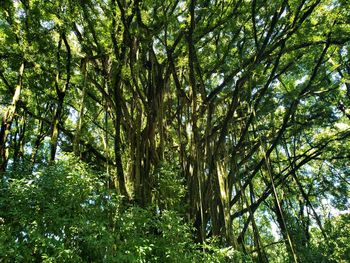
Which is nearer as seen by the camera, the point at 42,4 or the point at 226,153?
the point at 42,4

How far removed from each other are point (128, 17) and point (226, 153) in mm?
2027

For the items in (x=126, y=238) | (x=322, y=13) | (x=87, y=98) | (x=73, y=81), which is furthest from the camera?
(x=87, y=98)

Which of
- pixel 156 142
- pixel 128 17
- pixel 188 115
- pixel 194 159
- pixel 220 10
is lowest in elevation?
pixel 194 159

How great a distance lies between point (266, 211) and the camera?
980cm

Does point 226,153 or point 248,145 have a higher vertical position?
point 248,145

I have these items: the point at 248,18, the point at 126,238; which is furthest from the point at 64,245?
the point at 248,18

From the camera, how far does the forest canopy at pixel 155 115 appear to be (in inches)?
105

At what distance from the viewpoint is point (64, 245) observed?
249 centimetres

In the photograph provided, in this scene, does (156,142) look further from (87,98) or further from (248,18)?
(248,18)

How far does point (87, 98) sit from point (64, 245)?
345 centimetres

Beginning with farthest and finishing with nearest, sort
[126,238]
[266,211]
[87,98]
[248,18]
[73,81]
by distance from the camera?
[266,211], [87,98], [73,81], [248,18], [126,238]

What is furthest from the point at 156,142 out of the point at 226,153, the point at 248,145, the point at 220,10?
the point at 220,10

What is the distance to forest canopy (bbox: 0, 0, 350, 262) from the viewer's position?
2674 millimetres

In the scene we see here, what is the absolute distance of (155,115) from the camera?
A: 4.52 m
